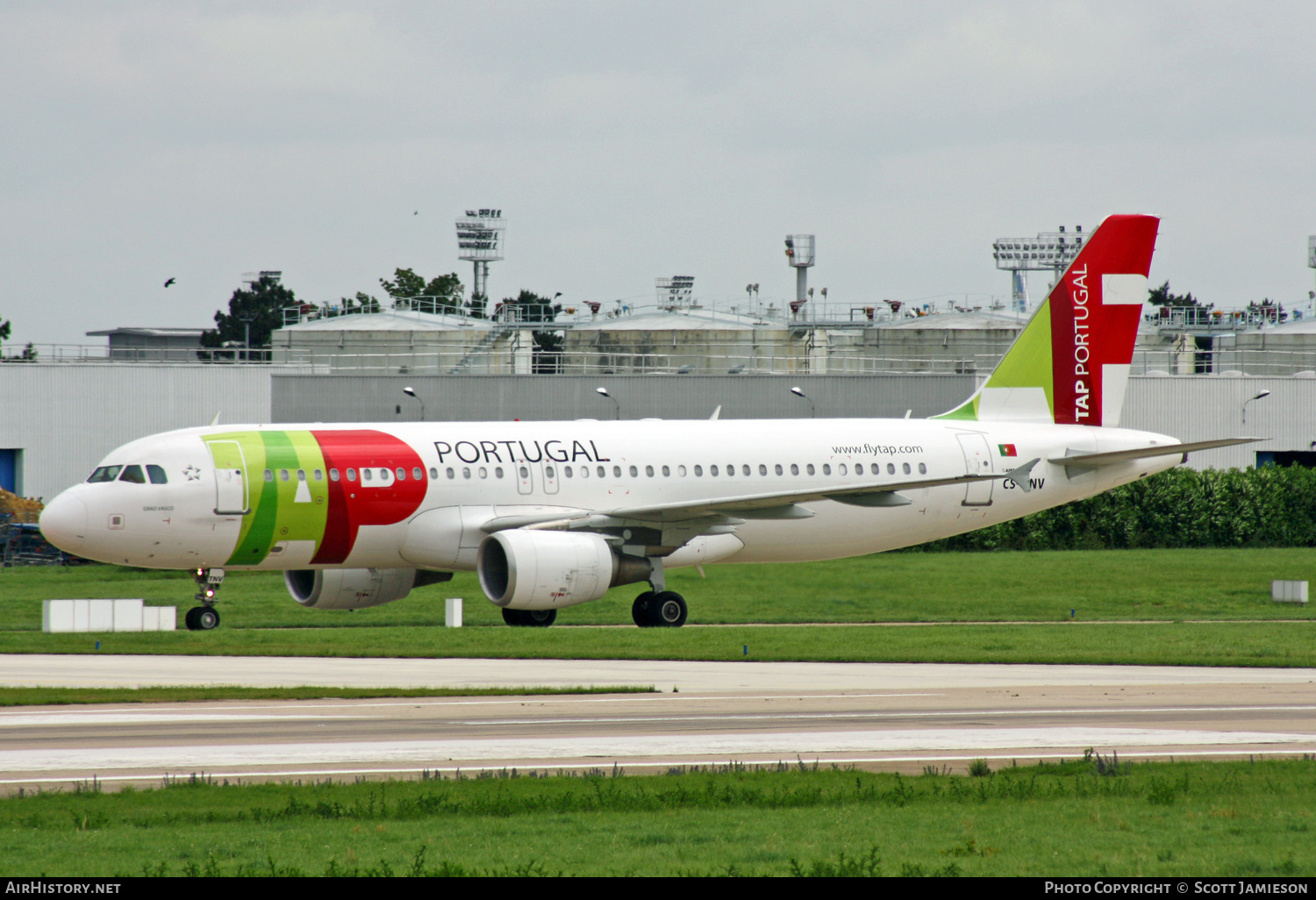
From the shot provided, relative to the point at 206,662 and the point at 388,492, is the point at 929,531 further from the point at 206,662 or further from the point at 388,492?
the point at 206,662

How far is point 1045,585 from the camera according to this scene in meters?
42.8

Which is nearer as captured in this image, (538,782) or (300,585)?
(538,782)

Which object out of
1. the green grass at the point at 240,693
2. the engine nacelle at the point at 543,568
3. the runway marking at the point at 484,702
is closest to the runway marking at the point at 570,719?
the runway marking at the point at 484,702

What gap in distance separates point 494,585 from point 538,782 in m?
17.7

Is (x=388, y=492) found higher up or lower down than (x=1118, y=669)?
higher up

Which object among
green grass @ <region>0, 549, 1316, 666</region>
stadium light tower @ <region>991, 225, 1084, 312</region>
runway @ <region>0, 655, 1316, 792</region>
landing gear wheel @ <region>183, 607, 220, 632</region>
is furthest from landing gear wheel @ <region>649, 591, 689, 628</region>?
stadium light tower @ <region>991, 225, 1084, 312</region>

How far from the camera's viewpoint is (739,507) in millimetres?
33250

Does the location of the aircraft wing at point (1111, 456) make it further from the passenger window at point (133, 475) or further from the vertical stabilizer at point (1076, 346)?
the passenger window at point (133, 475)

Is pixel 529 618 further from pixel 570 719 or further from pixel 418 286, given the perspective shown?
pixel 418 286

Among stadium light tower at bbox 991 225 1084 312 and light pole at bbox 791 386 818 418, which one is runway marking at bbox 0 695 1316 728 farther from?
stadium light tower at bbox 991 225 1084 312

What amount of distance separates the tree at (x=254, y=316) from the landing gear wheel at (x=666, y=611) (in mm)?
97977

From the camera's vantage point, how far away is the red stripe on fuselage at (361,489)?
32.2 meters

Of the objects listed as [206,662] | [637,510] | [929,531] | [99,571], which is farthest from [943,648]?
[99,571]

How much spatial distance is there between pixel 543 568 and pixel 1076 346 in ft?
48.2
